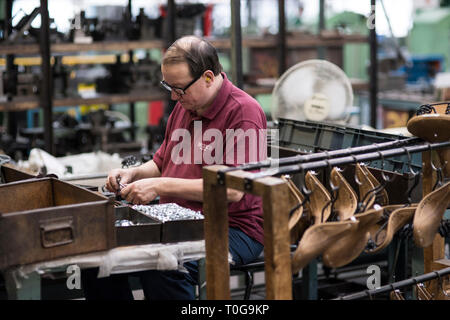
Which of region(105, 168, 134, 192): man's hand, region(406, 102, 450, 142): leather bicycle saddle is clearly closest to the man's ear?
region(105, 168, 134, 192): man's hand

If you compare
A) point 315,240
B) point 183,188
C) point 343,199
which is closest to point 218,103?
point 183,188

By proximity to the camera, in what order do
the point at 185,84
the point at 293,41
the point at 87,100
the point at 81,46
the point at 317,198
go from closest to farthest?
the point at 317,198
the point at 185,84
the point at 81,46
the point at 87,100
the point at 293,41

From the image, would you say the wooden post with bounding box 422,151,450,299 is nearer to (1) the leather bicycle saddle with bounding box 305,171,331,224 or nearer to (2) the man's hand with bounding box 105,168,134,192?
(1) the leather bicycle saddle with bounding box 305,171,331,224

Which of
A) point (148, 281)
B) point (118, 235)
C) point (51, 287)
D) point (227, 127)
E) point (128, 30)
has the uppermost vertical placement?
point (128, 30)

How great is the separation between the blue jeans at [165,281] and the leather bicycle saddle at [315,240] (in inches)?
22.2

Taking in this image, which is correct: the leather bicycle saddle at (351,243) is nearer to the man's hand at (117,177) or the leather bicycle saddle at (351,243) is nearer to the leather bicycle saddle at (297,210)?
the leather bicycle saddle at (297,210)

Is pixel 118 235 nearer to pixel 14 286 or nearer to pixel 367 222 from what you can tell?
pixel 14 286

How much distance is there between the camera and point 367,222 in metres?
2.39

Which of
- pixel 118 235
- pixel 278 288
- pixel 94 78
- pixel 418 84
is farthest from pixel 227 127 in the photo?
pixel 418 84

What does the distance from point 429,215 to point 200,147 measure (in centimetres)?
93

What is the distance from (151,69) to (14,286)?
176 inches

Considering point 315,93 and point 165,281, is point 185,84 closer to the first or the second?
point 165,281

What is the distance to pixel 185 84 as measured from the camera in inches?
110

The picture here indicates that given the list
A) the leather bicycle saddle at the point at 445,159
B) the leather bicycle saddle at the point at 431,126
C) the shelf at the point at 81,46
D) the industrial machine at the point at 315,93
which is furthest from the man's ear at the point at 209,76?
the shelf at the point at 81,46
